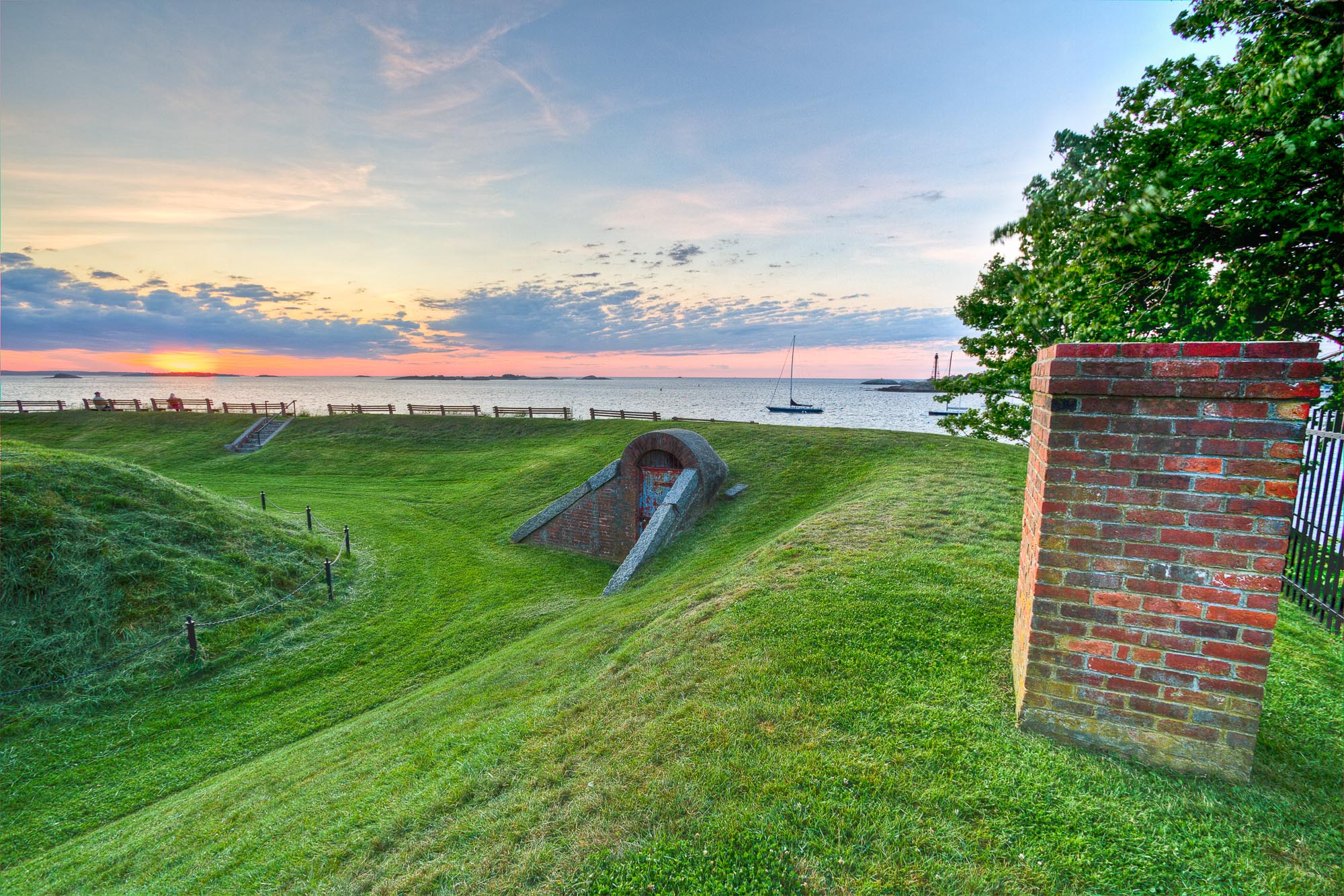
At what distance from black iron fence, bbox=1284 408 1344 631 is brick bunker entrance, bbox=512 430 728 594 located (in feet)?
33.5

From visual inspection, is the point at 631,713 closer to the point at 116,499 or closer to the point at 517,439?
the point at 116,499

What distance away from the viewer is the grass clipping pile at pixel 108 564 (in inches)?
370

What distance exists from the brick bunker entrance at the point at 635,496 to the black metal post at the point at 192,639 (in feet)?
26.3

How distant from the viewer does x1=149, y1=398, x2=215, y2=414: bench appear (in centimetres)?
3947

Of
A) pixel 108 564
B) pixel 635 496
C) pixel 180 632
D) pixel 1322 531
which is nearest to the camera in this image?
pixel 1322 531

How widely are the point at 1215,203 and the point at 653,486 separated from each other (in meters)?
11.7

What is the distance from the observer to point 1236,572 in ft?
9.59

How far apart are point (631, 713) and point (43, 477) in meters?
14.9

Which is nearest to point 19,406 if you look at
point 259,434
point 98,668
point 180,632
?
point 259,434

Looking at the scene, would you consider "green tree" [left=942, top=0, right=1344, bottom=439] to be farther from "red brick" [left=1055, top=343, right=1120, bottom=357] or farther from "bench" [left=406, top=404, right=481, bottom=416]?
"bench" [left=406, top=404, right=481, bottom=416]

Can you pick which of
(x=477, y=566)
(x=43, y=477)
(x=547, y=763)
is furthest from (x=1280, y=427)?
(x=43, y=477)

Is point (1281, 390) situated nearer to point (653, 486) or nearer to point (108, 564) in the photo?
point (653, 486)

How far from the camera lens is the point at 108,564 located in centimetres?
1067

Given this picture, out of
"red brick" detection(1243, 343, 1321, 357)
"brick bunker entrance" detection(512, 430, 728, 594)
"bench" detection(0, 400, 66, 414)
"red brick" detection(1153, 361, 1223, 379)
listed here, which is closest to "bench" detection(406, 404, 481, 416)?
"brick bunker entrance" detection(512, 430, 728, 594)
